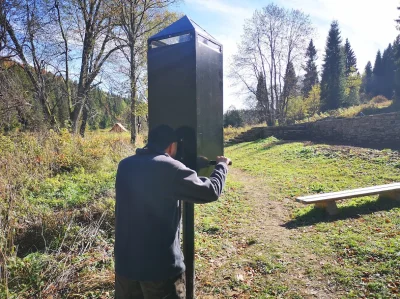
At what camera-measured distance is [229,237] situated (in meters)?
5.01

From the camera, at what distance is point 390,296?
10.0ft

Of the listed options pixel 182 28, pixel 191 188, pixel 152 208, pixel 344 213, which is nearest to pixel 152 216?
pixel 152 208

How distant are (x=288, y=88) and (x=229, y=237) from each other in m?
28.8

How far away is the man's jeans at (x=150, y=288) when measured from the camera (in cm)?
192

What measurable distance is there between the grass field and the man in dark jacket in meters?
1.59

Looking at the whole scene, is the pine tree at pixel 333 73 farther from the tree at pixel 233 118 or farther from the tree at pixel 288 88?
the tree at pixel 233 118

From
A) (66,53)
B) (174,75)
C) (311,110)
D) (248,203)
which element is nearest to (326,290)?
(174,75)

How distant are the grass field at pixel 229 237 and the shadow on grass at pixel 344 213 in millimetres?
18

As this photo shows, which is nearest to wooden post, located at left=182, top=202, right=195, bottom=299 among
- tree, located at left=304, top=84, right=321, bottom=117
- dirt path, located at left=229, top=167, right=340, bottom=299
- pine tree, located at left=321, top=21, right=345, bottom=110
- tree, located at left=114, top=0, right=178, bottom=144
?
dirt path, located at left=229, top=167, right=340, bottom=299

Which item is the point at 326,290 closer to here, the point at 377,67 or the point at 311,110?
the point at 311,110

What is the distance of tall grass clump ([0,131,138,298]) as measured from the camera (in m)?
3.21

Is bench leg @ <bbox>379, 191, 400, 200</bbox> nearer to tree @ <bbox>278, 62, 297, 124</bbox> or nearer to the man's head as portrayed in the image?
the man's head

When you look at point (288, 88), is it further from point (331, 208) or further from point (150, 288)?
point (150, 288)

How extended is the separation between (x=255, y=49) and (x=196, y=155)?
29.6m
